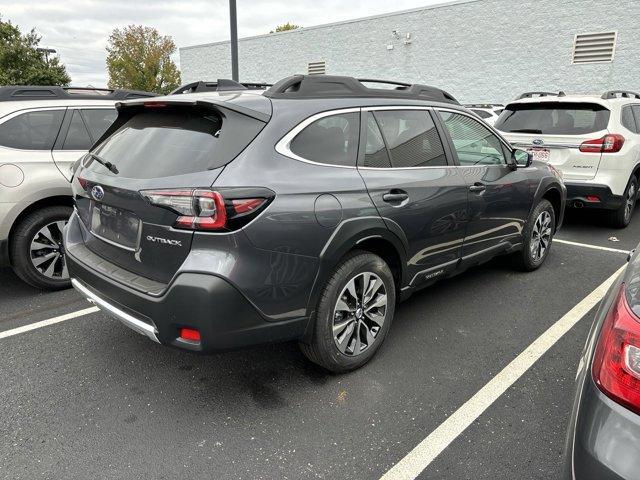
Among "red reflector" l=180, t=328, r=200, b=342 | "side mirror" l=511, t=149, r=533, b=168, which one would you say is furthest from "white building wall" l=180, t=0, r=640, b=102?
"red reflector" l=180, t=328, r=200, b=342

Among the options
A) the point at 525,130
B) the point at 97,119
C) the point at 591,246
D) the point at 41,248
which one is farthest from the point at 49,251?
the point at 591,246

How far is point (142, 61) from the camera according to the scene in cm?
4447

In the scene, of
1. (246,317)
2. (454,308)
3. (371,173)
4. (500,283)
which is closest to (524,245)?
(500,283)

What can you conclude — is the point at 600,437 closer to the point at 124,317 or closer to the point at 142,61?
the point at 124,317

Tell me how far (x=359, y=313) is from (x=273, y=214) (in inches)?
37.0

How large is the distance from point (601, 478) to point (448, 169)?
2462mm

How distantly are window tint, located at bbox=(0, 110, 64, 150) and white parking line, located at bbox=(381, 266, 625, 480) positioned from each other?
394 centimetres

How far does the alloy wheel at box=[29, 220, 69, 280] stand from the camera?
4.25m

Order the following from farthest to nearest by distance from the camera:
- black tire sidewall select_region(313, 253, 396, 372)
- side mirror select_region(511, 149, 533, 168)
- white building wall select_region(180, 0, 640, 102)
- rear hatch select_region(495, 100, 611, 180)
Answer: white building wall select_region(180, 0, 640, 102)
rear hatch select_region(495, 100, 611, 180)
side mirror select_region(511, 149, 533, 168)
black tire sidewall select_region(313, 253, 396, 372)

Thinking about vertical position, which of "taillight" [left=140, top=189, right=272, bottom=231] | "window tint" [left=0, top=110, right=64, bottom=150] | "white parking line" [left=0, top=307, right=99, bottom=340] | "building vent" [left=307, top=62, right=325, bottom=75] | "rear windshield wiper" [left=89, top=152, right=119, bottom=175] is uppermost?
"building vent" [left=307, top=62, right=325, bottom=75]

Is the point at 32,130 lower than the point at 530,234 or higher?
higher

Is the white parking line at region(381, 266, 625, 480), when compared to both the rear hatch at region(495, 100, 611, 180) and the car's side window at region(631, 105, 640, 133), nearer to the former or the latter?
the rear hatch at region(495, 100, 611, 180)

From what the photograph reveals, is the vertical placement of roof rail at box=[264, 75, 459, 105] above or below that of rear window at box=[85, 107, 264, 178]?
above

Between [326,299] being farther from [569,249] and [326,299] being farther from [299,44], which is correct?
[299,44]
